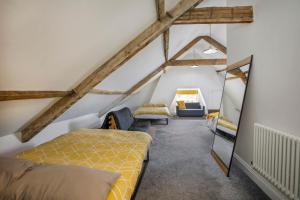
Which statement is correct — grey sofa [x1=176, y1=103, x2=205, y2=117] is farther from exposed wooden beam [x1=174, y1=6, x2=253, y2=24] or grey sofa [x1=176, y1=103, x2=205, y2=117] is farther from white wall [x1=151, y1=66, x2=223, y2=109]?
exposed wooden beam [x1=174, y1=6, x2=253, y2=24]

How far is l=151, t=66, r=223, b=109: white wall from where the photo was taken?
8.12m

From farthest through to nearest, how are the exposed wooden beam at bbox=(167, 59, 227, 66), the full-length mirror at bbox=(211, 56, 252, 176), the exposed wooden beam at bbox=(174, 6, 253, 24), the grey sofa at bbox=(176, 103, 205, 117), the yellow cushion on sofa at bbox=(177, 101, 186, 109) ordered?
the yellow cushion on sofa at bbox=(177, 101, 186, 109) → the grey sofa at bbox=(176, 103, 205, 117) → the exposed wooden beam at bbox=(167, 59, 227, 66) → the full-length mirror at bbox=(211, 56, 252, 176) → the exposed wooden beam at bbox=(174, 6, 253, 24)

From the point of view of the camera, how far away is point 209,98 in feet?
26.9

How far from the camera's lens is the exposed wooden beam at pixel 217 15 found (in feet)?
7.95

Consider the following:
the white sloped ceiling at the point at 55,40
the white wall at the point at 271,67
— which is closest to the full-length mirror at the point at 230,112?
the white wall at the point at 271,67

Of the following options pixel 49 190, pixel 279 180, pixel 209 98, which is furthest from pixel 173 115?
pixel 49 190

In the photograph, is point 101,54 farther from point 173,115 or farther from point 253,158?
point 173,115

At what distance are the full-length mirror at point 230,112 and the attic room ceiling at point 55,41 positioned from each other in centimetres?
156

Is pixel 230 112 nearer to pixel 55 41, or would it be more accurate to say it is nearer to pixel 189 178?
pixel 189 178

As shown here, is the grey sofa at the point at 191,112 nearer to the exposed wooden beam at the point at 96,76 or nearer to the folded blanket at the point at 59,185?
the exposed wooden beam at the point at 96,76

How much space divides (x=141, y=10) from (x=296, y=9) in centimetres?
146

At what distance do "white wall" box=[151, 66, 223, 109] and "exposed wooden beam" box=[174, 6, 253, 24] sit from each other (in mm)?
5821

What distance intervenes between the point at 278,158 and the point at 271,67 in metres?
1.02

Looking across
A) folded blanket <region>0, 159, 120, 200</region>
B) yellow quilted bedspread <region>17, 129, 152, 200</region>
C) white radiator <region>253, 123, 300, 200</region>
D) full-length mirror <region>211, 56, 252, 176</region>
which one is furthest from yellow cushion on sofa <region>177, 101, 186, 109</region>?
folded blanket <region>0, 159, 120, 200</region>
